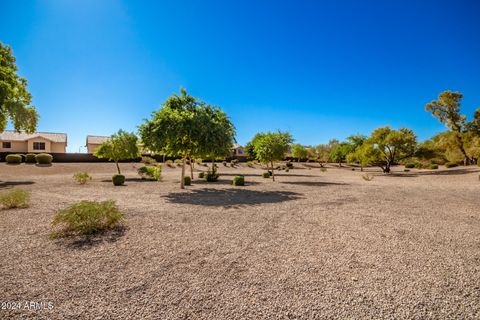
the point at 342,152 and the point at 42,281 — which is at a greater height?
the point at 342,152

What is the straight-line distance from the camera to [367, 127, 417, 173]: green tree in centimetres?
3991

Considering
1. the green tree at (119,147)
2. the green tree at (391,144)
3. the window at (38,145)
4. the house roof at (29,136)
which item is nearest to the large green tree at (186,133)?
the green tree at (119,147)

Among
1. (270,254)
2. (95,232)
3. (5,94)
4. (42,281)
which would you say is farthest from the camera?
(5,94)

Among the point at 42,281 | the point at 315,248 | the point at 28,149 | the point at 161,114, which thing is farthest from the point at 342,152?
the point at 28,149

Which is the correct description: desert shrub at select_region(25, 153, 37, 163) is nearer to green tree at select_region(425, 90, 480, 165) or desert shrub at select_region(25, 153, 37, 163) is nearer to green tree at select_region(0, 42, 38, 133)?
green tree at select_region(0, 42, 38, 133)

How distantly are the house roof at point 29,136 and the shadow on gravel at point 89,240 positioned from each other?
Answer: 6079 cm

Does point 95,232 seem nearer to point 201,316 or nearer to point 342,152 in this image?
point 201,316

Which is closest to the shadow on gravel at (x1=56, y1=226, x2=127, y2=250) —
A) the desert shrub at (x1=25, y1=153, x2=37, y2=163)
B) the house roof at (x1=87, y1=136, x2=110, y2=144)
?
the desert shrub at (x1=25, y1=153, x2=37, y2=163)

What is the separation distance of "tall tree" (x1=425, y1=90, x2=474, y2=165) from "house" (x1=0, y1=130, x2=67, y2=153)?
78.8m

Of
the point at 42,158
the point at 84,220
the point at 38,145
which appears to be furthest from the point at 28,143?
the point at 84,220

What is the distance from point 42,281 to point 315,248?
605cm

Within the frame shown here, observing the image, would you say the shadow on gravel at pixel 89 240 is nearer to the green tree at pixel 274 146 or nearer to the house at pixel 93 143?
the green tree at pixel 274 146

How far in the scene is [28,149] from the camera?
53.9m

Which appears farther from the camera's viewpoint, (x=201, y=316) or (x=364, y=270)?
(x=364, y=270)
